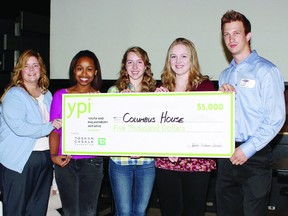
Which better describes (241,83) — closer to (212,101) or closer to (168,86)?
(212,101)

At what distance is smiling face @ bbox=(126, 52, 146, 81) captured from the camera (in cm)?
284

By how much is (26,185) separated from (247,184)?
1469 mm

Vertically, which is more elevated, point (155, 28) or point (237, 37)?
point (155, 28)

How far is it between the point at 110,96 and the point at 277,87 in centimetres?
108

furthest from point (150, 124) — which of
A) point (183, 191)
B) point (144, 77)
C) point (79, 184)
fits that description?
point (79, 184)

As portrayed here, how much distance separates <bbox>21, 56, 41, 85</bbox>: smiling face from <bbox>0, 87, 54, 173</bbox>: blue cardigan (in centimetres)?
11

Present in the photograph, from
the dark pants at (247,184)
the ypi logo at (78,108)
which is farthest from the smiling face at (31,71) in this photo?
the dark pants at (247,184)

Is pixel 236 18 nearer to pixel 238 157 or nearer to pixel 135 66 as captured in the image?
pixel 135 66

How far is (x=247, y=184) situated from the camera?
2510 mm

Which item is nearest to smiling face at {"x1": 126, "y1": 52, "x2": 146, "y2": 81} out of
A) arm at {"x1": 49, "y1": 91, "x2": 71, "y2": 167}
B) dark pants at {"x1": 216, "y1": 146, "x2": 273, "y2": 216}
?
arm at {"x1": 49, "y1": 91, "x2": 71, "y2": 167}

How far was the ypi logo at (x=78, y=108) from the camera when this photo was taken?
111 inches

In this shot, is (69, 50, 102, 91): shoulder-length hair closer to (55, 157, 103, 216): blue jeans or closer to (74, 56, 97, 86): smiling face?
(74, 56, 97, 86): smiling face

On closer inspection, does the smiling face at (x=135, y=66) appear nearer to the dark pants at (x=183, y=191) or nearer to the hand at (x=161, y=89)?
the hand at (x=161, y=89)

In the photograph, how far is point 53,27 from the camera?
5207 mm
